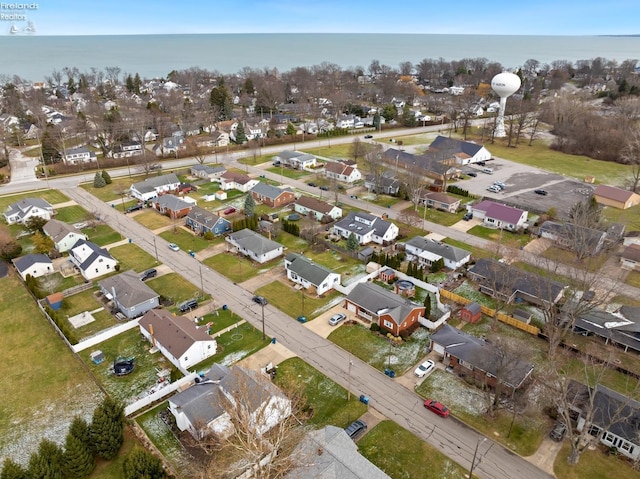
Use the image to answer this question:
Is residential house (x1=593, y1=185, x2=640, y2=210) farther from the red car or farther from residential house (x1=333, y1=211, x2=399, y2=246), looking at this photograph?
the red car

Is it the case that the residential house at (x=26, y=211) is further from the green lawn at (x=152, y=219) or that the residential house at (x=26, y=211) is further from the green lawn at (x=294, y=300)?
the green lawn at (x=294, y=300)

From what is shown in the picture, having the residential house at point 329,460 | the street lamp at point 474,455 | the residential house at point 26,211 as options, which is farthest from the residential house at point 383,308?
the residential house at point 26,211

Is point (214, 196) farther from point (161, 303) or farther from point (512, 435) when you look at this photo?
point (512, 435)

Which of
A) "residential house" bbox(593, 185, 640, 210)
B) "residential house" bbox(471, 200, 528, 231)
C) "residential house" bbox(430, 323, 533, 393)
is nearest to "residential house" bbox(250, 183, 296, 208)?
"residential house" bbox(471, 200, 528, 231)

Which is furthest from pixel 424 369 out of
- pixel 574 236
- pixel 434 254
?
pixel 574 236

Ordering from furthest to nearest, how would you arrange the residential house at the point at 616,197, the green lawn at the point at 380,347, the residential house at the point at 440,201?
the residential house at the point at 616,197
the residential house at the point at 440,201
the green lawn at the point at 380,347

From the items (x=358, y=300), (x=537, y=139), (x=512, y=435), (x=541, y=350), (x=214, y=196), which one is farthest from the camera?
(x=537, y=139)

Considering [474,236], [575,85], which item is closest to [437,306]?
[474,236]
